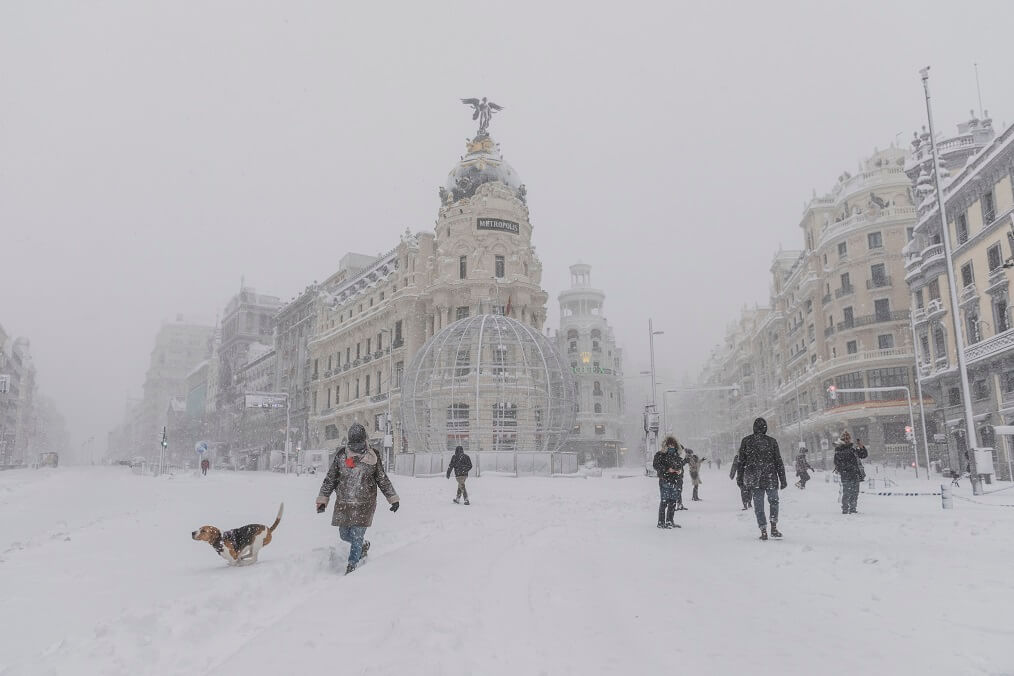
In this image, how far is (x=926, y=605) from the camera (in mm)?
5449

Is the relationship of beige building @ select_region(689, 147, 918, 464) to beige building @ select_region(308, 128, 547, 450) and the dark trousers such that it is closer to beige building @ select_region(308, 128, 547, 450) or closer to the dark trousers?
beige building @ select_region(308, 128, 547, 450)

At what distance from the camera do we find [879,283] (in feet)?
165

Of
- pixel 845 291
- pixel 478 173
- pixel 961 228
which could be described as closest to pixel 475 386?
pixel 478 173

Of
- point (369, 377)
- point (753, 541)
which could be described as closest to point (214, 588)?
point (753, 541)

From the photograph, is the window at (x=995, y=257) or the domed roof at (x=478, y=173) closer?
the window at (x=995, y=257)

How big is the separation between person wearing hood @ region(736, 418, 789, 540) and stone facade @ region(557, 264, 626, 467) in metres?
67.2

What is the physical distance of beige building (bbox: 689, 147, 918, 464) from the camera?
48.2 meters

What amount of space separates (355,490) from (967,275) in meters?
34.3

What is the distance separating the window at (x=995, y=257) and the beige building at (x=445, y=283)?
28112 mm

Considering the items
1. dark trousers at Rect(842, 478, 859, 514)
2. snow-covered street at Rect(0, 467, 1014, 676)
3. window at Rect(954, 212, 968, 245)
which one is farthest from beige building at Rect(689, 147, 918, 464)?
snow-covered street at Rect(0, 467, 1014, 676)

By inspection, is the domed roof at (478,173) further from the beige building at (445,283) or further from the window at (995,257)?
the window at (995,257)

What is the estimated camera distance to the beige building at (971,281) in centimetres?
2867

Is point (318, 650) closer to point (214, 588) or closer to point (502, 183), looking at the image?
point (214, 588)

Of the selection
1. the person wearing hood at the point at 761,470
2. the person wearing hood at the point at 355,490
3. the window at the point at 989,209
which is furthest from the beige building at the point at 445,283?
the person wearing hood at the point at 355,490
